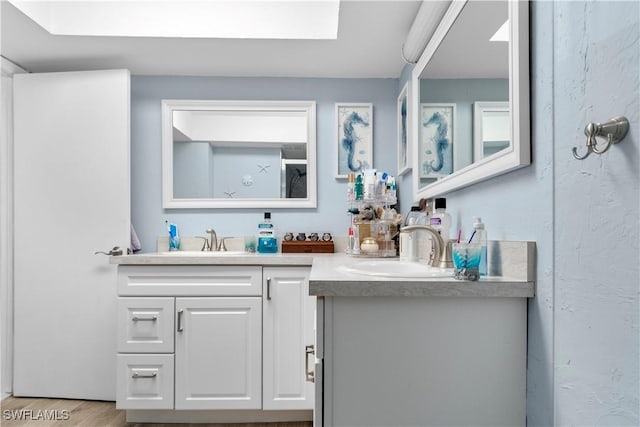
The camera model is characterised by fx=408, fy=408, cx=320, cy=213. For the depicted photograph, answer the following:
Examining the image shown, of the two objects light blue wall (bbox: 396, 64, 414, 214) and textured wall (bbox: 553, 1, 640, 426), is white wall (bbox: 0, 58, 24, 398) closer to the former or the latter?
light blue wall (bbox: 396, 64, 414, 214)

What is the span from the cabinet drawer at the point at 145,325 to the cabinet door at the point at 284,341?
484 mm

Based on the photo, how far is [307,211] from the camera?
2.64 m

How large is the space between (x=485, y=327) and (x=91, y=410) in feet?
7.27

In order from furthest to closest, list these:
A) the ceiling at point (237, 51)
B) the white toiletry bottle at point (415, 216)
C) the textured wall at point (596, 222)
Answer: the ceiling at point (237, 51) → the white toiletry bottle at point (415, 216) → the textured wall at point (596, 222)

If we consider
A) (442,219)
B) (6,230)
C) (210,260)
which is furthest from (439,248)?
(6,230)

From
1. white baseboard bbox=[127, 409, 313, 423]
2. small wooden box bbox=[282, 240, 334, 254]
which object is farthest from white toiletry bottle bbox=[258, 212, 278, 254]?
white baseboard bbox=[127, 409, 313, 423]

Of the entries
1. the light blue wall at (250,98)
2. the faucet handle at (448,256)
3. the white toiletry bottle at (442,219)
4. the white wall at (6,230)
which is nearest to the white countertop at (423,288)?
the faucet handle at (448,256)

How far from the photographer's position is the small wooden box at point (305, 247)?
8.11 feet

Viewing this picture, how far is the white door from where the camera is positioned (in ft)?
7.75

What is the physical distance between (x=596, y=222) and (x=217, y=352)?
1.79 metres

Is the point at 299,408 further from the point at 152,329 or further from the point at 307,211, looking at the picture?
the point at 307,211

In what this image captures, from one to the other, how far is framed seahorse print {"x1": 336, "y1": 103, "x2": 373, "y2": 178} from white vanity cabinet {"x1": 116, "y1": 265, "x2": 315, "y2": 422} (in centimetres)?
92

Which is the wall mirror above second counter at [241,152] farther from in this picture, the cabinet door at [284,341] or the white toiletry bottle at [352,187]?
the cabinet door at [284,341]

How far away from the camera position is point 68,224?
94.0 inches
